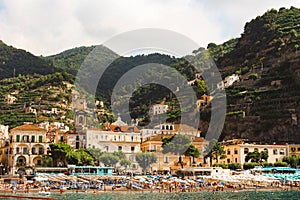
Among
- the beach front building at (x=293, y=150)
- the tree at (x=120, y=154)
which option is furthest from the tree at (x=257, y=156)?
the tree at (x=120, y=154)

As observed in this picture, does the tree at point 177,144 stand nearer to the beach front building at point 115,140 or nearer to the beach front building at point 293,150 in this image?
the beach front building at point 115,140

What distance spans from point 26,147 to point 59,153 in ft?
22.7

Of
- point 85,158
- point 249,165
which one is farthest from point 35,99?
point 249,165

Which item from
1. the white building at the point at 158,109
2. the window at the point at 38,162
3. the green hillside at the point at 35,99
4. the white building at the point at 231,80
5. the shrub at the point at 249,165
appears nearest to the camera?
the window at the point at 38,162

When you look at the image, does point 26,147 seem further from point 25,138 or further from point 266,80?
point 266,80

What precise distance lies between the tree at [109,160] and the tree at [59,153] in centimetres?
464

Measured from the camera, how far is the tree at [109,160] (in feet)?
204

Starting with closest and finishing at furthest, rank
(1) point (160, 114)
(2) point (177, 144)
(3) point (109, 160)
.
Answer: (3) point (109, 160)
(2) point (177, 144)
(1) point (160, 114)

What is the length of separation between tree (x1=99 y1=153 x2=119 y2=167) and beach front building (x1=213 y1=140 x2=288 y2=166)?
18077 mm

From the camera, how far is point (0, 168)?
6494 cm

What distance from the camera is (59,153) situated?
6103 cm

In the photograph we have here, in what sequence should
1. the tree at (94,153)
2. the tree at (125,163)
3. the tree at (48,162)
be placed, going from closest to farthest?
the tree at (48,162) → the tree at (125,163) → the tree at (94,153)

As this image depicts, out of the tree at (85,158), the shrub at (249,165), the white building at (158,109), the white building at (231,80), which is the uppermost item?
the white building at (231,80)

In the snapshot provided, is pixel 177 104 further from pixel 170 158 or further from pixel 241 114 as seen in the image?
pixel 170 158
